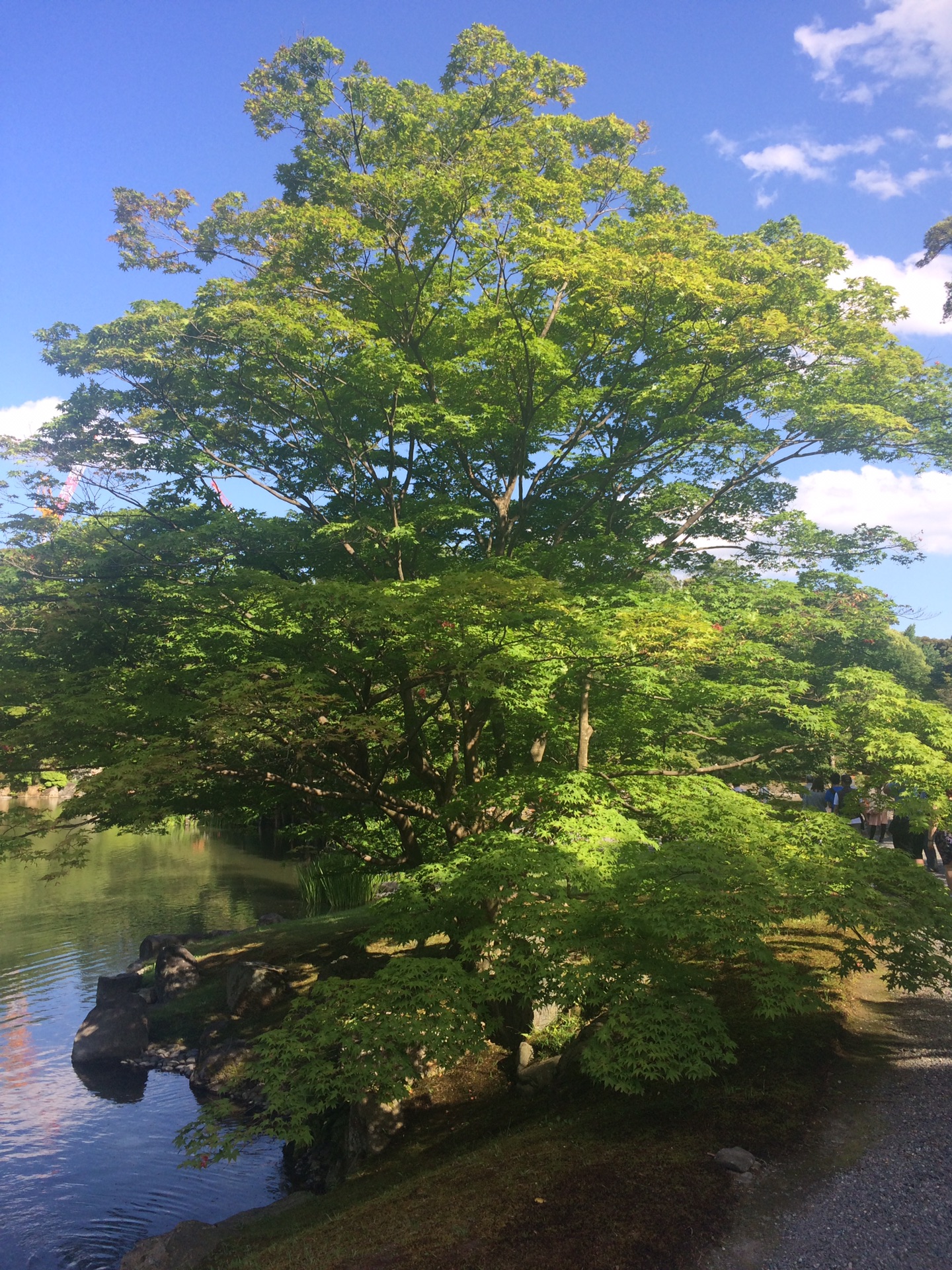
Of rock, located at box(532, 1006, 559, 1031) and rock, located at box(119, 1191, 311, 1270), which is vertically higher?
rock, located at box(532, 1006, 559, 1031)

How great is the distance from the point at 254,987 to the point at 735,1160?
33.8ft

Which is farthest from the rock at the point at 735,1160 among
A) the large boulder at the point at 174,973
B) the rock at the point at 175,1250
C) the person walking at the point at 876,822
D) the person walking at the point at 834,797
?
the large boulder at the point at 174,973

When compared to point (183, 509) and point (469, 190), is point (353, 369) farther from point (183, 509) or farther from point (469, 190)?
point (183, 509)

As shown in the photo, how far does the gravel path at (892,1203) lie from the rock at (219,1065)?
949cm

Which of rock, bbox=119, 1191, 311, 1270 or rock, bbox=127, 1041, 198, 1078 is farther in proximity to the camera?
rock, bbox=127, 1041, 198, 1078

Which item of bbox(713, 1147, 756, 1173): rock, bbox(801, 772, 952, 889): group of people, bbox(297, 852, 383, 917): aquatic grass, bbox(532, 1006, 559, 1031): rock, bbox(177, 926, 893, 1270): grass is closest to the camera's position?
bbox(177, 926, 893, 1270): grass

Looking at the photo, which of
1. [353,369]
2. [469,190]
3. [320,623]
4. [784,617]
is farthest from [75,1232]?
[469,190]

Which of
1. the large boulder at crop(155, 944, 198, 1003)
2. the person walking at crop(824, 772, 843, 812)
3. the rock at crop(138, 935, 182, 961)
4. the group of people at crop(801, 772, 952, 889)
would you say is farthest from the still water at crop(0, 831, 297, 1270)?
the person walking at crop(824, 772, 843, 812)

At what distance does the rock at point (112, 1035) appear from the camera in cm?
1377

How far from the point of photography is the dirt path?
535 centimetres

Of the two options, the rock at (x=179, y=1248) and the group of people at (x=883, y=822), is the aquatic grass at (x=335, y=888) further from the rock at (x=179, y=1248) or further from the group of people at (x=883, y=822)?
the rock at (x=179, y=1248)

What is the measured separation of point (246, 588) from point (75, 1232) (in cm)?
826

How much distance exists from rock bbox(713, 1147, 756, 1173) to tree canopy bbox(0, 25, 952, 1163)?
0.66 metres

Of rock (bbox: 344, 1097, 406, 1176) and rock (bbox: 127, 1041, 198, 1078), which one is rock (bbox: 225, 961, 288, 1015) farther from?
rock (bbox: 344, 1097, 406, 1176)
